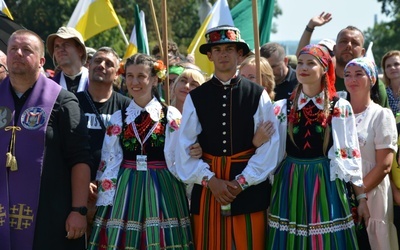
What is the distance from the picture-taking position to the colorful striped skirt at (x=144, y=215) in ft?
19.2

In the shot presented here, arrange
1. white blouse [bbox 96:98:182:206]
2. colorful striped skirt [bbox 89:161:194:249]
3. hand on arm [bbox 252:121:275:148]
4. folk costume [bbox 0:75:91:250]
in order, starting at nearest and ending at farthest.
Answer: folk costume [bbox 0:75:91:250] < hand on arm [bbox 252:121:275:148] < colorful striped skirt [bbox 89:161:194:249] < white blouse [bbox 96:98:182:206]

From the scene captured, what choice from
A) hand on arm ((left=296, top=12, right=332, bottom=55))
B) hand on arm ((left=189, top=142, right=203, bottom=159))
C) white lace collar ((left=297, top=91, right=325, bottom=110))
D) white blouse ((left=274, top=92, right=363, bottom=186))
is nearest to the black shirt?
hand on arm ((left=189, top=142, right=203, bottom=159))

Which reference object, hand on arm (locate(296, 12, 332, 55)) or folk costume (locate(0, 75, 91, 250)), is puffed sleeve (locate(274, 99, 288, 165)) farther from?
hand on arm (locate(296, 12, 332, 55))

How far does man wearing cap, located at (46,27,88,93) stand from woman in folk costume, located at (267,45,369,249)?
2147 millimetres

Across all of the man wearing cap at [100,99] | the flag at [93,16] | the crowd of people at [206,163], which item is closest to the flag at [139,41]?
the flag at [93,16]

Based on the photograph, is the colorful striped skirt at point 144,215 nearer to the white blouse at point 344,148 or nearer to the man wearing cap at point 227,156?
the man wearing cap at point 227,156

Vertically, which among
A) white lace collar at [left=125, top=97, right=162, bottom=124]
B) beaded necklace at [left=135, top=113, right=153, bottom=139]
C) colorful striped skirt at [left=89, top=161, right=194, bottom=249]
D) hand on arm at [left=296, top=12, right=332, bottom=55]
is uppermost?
hand on arm at [left=296, top=12, right=332, bottom=55]

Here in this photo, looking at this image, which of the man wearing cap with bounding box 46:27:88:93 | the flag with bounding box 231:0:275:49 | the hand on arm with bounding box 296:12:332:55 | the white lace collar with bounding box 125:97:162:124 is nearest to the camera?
the white lace collar with bounding box 125:97:162:124

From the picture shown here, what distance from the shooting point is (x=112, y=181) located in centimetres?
598

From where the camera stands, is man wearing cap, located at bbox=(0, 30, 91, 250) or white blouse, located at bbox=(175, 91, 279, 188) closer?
man wearing cap, located at bbox=(0, 30, 91, 250)

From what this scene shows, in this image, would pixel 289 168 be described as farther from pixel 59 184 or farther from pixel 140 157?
pixel 59 184

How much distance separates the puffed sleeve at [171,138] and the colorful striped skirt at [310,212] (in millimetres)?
819

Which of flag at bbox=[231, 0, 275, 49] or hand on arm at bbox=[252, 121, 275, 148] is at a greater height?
flag at bbox=[231, 0, 275, 49]

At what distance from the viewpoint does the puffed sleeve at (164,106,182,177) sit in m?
5.95
